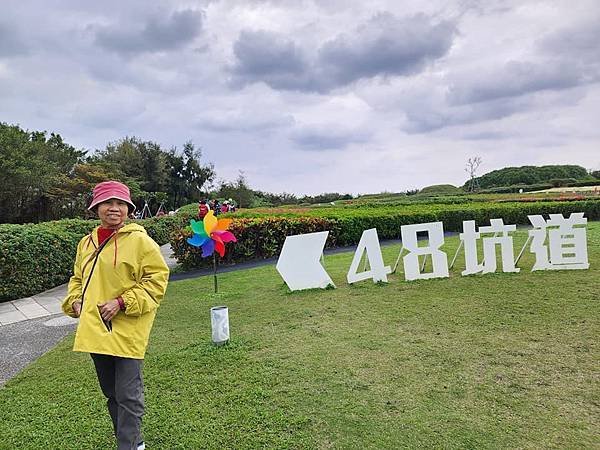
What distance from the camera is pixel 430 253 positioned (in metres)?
6.55

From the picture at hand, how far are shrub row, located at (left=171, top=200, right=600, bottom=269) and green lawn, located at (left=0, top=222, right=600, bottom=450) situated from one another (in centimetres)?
407

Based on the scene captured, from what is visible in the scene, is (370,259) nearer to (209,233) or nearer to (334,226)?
(209,233)

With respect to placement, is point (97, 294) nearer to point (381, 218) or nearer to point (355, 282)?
point (355, 282)

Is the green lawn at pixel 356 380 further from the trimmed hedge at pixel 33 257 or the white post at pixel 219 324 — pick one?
the trimmed hedge at pixel 33 257

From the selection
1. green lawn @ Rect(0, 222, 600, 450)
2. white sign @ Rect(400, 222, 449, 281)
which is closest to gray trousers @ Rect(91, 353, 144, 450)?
green lawn @ Rect(0, 222, 600, 450)

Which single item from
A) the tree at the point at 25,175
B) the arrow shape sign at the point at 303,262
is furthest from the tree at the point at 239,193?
the arrow shape sign at the point at 303,262

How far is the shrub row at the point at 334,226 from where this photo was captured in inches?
373

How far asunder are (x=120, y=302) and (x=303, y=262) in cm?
423

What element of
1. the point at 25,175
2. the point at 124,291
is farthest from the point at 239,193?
the point at 124,291

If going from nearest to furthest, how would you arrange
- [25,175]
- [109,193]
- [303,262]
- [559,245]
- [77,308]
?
[109,193] < [77,308] < [303,262] < [559,245] < [25,175]

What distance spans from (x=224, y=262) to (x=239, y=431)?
23.7ft

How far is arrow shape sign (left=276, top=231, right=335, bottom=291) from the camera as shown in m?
6.17

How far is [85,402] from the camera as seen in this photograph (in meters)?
3.22

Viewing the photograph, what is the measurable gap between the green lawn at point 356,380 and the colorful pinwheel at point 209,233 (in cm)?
82
